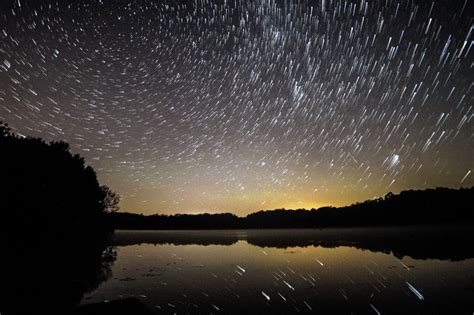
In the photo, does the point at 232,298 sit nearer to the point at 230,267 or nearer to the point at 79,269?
the point at 230,267

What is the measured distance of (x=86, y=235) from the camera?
5953cm

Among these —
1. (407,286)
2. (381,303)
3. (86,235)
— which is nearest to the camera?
(381,303)

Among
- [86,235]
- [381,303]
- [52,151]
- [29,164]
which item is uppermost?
[52,151]

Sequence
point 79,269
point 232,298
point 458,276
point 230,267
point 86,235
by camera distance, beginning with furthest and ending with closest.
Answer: point 86,235
point 230,267
point 79,269
point 458,276
point 232,298

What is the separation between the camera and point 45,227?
39.6 m

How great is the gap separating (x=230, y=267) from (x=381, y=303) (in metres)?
14.7

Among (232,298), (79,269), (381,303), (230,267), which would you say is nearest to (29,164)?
(79,269)

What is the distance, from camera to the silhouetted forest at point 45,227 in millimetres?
15336

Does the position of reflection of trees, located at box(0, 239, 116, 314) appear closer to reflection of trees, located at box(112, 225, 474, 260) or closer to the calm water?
the calm water

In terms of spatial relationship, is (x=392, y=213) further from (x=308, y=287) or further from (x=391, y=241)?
(x=308, y=287)

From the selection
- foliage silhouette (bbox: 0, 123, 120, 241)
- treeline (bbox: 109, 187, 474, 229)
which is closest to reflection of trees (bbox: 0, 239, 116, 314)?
foliage silhouette (bbox: 0, 123, 120, 241)

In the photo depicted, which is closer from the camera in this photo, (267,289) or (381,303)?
(381,303)

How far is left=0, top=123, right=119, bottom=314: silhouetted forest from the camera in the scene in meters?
15.3

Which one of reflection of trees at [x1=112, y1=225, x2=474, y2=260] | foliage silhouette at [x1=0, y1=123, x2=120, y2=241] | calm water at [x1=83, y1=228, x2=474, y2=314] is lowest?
calm water at [x1=83, y1=228, x2=474, y2=314]
